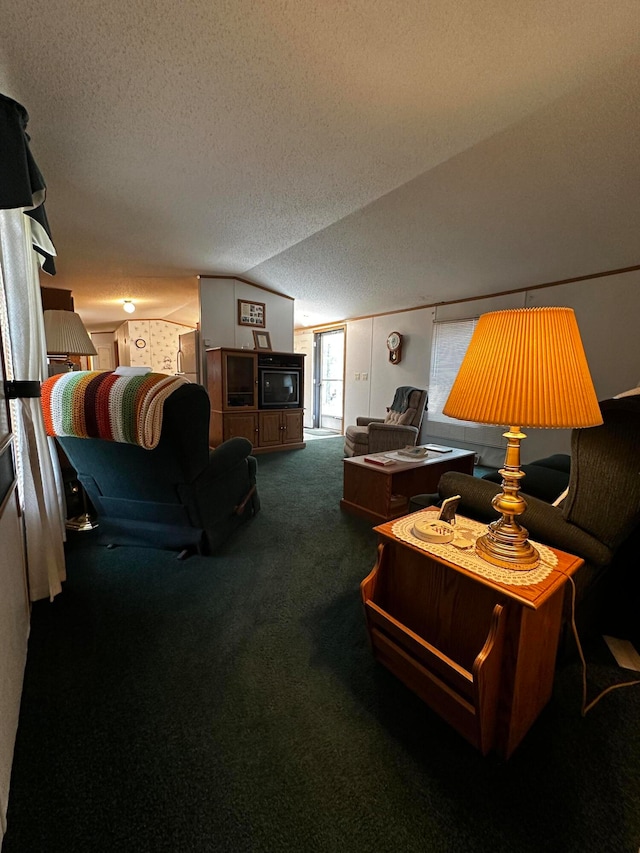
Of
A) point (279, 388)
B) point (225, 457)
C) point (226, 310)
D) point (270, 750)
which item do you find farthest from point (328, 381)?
point (270, 750)

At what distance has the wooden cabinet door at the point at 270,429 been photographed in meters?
4.94

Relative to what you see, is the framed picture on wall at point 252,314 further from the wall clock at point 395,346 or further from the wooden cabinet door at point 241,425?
the wall clock at point 395,346

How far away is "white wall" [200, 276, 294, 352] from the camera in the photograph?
4855mm

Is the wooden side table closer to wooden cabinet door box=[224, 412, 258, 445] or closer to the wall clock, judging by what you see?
wooden cabinet door box=[224, 412, 258, 445]

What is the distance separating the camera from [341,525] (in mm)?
2592

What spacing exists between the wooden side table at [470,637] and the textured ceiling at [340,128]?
207 cm

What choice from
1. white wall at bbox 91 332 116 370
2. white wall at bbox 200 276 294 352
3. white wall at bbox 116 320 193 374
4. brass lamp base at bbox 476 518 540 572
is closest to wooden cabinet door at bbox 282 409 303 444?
white wall at bbox 200 276 294 352

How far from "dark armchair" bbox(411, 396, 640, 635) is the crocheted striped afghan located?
5.32ft

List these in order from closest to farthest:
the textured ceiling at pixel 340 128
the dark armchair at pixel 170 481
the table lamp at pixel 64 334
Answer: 1. the textured ceiling at pixel 340 128
2. the dark armchair at pixel 170 481
3. the table lamp at pixel 64 334

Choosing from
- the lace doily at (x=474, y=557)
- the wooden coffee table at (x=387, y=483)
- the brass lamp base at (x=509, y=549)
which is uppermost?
the brass lamp base at (x=509, y=549)

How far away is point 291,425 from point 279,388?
23.6 inches

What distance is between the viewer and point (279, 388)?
16.6ft

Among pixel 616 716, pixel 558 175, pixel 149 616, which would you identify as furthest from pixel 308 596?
pixel 558 175

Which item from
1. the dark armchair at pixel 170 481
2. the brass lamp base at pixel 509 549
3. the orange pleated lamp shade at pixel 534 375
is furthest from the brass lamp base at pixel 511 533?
the dark armchair at pixel 170 481
